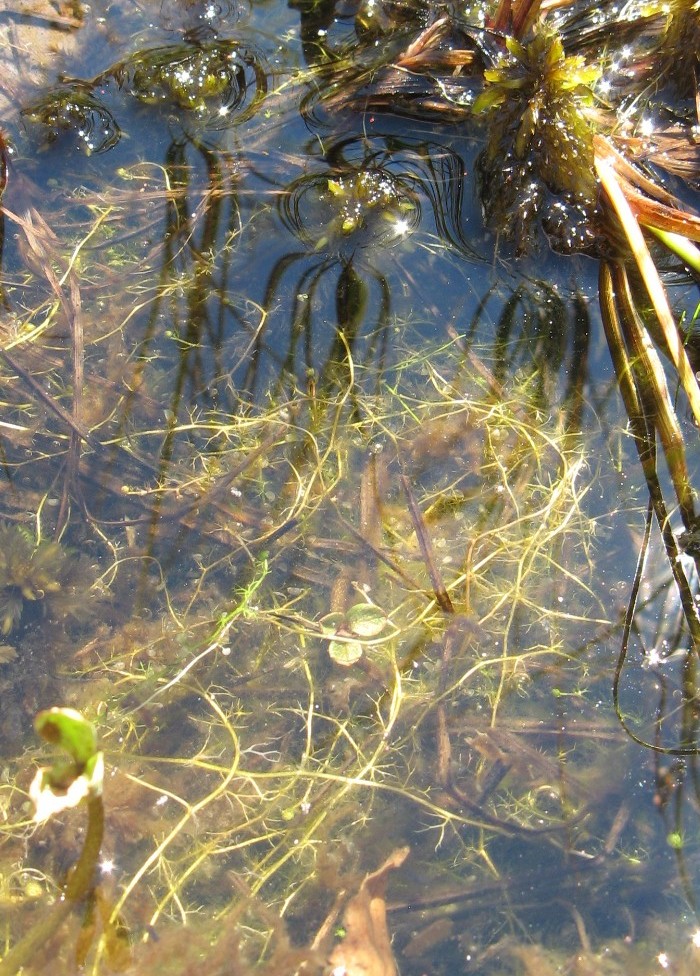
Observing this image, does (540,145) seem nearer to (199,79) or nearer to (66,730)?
(199,79)

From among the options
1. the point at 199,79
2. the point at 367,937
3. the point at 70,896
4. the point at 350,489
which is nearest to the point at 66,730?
the point at 70,896

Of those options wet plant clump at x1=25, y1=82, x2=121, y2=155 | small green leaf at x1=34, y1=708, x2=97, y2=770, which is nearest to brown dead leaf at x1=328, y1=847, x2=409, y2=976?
small green leaf at x1=34, y1=708, x2=97, y2=770

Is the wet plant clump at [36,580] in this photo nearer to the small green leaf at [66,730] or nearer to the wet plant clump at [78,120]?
the small green leaf at [66,730]

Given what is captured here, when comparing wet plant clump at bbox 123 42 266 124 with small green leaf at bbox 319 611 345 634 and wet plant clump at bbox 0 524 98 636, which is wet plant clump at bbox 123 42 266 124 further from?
small green leaf at bbox 319 611 345 634

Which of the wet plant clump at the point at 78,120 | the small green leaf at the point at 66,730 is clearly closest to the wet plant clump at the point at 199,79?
the wet plant clump at the point at 78,120

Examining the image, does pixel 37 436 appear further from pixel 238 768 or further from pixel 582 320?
pixel 582 320

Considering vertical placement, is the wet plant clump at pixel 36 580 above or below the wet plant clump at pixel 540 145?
below
